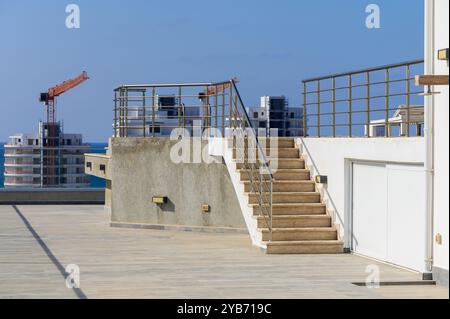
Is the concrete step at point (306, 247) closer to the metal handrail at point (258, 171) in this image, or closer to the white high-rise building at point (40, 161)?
the metal handrail at point (258, 171)

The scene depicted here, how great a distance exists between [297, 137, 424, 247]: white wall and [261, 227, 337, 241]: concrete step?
0.68 ft

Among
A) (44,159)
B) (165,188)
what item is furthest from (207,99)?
(44,159)

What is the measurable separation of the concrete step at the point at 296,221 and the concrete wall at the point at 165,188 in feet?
10.1

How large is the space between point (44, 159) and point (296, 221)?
153 m

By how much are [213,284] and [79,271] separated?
88.3 inches

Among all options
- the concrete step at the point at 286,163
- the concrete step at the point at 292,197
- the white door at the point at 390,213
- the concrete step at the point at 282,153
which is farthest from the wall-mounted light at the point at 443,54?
the concrete step at the point at 282,153

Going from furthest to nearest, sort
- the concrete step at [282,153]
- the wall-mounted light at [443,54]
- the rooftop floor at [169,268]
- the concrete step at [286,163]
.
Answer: the concrete step at [282,153]
the concrete step at [286,163]
the wall-mounted light at [443,54]
the rooftop floor at [169,268]

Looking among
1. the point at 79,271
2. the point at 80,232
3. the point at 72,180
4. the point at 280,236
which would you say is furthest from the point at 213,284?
the point at 72,180

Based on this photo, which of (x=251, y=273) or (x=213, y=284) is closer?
(x=213, y=284)

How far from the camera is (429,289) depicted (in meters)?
12.0

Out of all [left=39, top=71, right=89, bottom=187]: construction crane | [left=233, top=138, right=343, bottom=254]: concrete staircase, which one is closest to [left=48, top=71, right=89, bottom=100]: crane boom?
[left=39, top=71, right=89, bottom=187]: construction crane

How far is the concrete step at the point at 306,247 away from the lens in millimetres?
15820

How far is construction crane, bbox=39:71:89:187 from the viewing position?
16212 cm

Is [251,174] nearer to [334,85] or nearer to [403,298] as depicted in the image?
[334,85]
